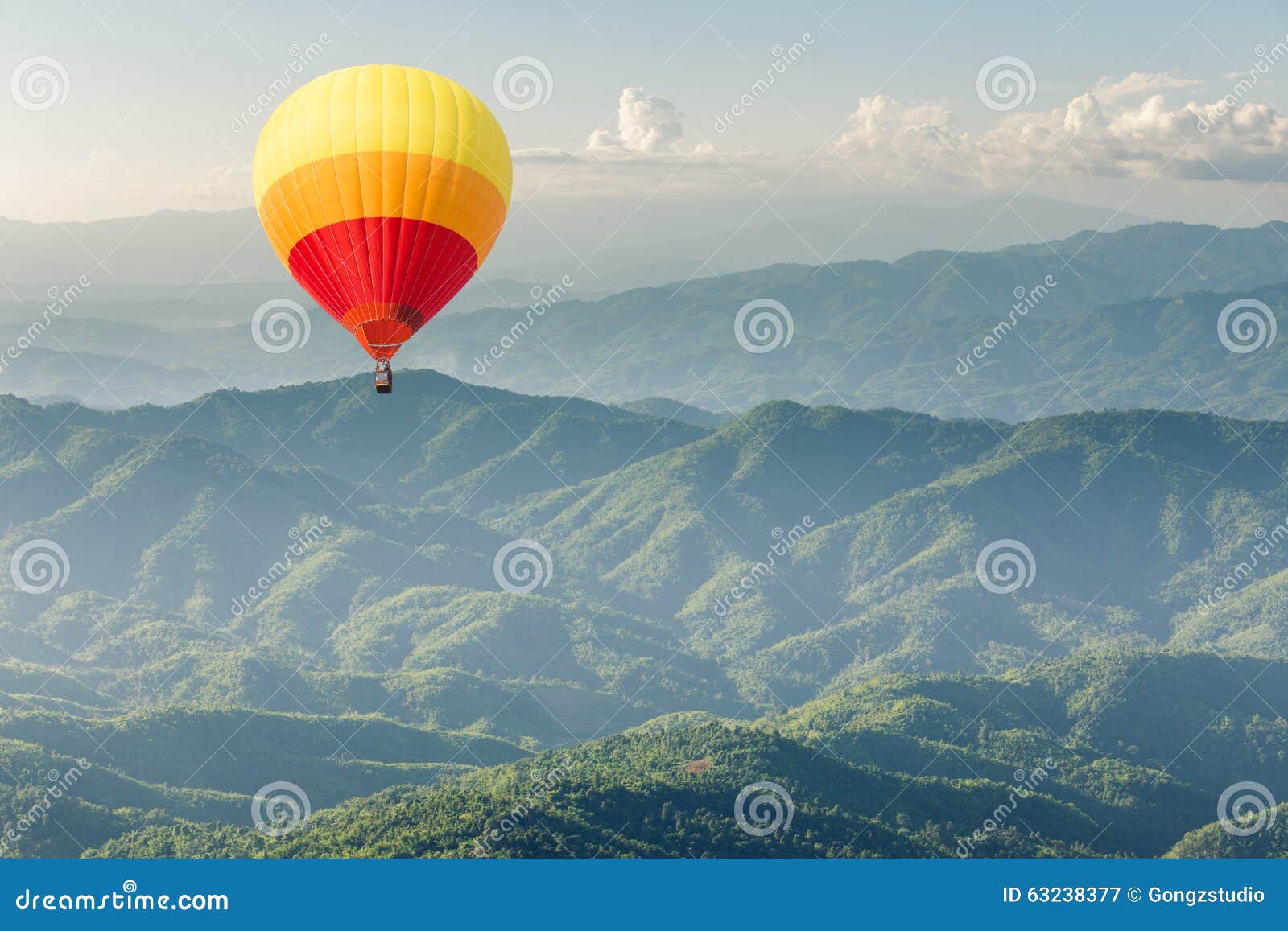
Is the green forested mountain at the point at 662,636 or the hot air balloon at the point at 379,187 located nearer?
the hot air balloon at the point at 379,187

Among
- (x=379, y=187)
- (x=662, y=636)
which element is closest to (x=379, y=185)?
(x=379, y=187)

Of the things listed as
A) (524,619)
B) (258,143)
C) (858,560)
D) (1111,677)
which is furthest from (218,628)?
(258,143)

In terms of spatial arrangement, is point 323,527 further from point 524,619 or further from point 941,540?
point 941,540

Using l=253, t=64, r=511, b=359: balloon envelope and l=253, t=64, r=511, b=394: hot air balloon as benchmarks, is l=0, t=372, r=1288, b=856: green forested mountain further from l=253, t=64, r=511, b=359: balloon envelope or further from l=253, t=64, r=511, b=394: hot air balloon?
l=253, t=64, r=511, b=359: balloon envelope

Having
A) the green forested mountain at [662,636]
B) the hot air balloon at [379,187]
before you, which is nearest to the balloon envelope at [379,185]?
the hot air balloon at [379,187]

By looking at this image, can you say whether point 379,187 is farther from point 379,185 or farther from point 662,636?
point 662,636

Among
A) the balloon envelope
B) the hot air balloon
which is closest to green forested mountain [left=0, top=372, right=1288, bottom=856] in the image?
the hot air balloon

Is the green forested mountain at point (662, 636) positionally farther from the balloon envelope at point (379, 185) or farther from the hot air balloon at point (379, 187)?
the balloon envelope at point (379, 185)
